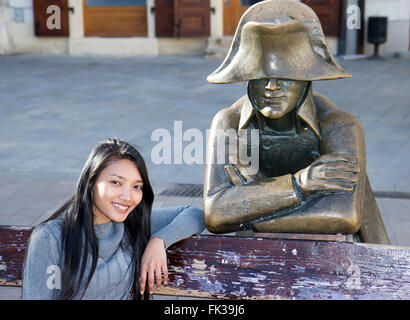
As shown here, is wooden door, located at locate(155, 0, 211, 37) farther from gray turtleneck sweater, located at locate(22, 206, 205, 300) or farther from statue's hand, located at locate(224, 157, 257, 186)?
gray turtleneck sweater, located at locate(22, 206, 205, 300)

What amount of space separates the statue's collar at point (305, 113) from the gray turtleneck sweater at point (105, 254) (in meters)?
0.43

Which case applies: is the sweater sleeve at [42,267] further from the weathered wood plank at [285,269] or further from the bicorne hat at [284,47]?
the bicorne hat at [284,47]

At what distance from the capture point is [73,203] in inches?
97.9

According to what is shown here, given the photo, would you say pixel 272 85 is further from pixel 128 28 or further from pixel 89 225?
pixel 128 28

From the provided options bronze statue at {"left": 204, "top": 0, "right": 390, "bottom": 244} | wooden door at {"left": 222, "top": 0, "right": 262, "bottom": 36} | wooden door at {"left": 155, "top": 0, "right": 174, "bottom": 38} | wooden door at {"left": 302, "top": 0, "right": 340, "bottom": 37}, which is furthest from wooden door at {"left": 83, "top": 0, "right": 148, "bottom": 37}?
bronze statue at {"left": 204, "top": 0, "right": 390, "bottom": 244}

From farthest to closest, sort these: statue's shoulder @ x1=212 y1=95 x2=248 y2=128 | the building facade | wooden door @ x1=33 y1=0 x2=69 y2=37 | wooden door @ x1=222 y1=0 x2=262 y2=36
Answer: wooden door @ x1=33 y1=0 x2=69 y2=37, wooden door @ x1=222 y1=0 x2=262 y2=36, the building facade, statue's shoulder @ x1=212 y1=95 x2=248 y2=128

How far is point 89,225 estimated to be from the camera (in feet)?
8.09

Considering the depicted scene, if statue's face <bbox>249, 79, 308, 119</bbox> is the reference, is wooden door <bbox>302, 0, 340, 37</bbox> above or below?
above

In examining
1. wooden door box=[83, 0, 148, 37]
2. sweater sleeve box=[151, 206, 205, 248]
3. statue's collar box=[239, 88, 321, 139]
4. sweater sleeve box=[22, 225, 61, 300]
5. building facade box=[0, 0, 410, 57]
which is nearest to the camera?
sweater sleeve box=[22, 225, 61, 300]

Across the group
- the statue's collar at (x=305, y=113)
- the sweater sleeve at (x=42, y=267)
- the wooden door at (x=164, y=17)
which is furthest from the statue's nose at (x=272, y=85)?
the wooden door at (x=164, y=17)

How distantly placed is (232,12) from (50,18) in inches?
142

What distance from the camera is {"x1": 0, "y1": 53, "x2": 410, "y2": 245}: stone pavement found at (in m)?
5.75

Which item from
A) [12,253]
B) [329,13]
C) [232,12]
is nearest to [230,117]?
[12,253]
